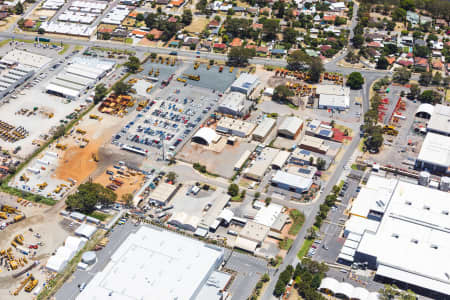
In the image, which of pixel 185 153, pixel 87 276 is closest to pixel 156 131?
pixel 185 153

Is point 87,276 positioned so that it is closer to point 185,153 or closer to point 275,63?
point 185,153

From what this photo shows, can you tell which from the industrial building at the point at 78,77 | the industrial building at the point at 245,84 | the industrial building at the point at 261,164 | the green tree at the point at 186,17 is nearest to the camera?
the industrial building at the point at 261,164

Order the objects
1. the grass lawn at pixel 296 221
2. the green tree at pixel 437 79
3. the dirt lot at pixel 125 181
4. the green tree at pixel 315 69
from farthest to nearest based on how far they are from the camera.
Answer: the green tree at pixel 315 69
the green tree at pixel 437 79
the dirt lot at pixel 125 181
the grass lawn at pixel 296 221

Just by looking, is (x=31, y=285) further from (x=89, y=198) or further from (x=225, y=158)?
(x=225, y=158)

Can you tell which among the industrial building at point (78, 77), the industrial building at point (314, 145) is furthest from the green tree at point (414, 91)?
the industrial building at point (78, 77)

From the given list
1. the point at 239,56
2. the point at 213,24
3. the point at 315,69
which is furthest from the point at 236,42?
the point at 315,69

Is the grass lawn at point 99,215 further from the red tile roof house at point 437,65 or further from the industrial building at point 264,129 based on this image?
the red tile roof house at point 437,65
